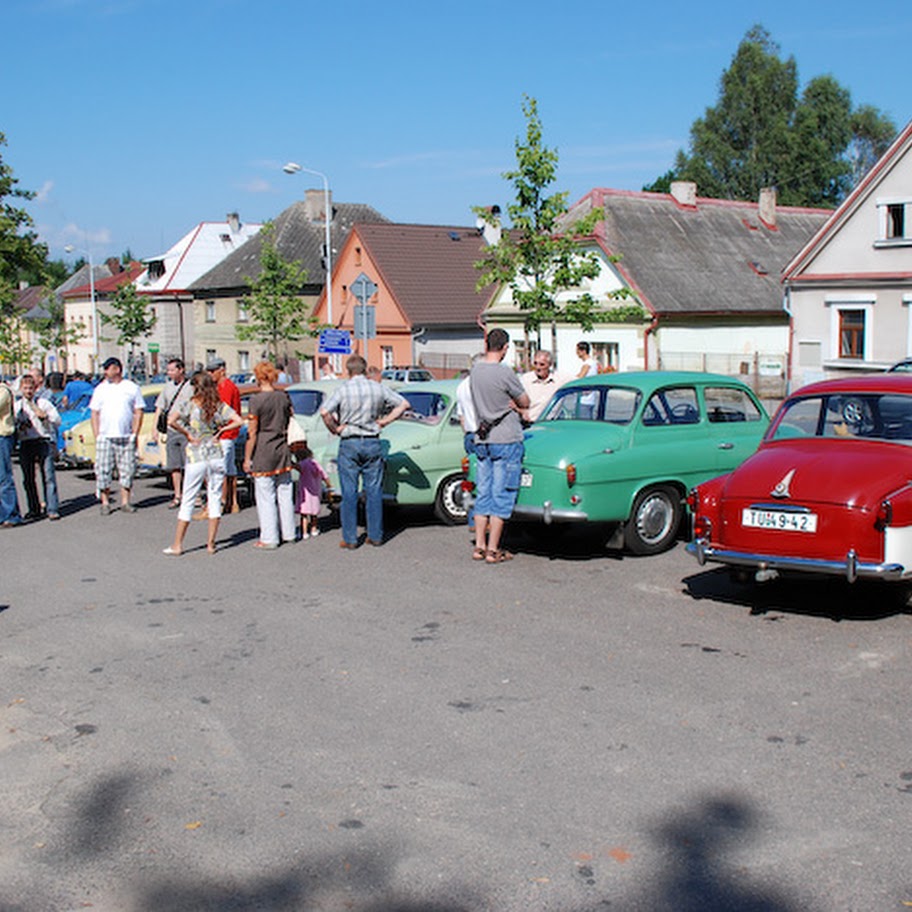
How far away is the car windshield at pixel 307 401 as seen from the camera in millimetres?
15311

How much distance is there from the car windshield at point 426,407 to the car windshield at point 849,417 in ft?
16.3

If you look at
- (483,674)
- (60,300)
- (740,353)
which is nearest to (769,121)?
(740,353)

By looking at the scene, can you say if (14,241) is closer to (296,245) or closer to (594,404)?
(296,245)

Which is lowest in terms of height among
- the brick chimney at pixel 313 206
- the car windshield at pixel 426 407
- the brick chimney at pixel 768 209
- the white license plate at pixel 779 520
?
the white license plate at pixel 779 520

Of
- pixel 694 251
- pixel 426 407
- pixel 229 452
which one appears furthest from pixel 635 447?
pixel 694 251

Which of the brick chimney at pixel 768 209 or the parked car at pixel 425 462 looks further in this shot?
the brick chimney at pixel 768 209

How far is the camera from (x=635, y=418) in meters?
10.6

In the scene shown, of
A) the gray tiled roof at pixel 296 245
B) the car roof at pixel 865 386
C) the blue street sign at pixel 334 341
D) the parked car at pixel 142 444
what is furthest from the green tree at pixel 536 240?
the gray tiled roof at pixel 296 245

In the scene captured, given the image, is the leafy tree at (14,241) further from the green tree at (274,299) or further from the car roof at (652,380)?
the car roof at (652,380)

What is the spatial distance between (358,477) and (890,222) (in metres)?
27.2

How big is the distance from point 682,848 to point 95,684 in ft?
13.0

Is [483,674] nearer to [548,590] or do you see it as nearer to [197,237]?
[548,590]

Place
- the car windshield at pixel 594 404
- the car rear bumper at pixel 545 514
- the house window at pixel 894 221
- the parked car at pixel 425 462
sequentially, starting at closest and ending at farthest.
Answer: the car rear bumper at pixel 545 514 < the car windshield at pixel 594 404 < the parked car at pixel 425 462 < the house window at pixel 894 221

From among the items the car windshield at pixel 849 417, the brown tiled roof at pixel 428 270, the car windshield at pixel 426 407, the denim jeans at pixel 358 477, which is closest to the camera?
the car windshield at pixel 849 417
